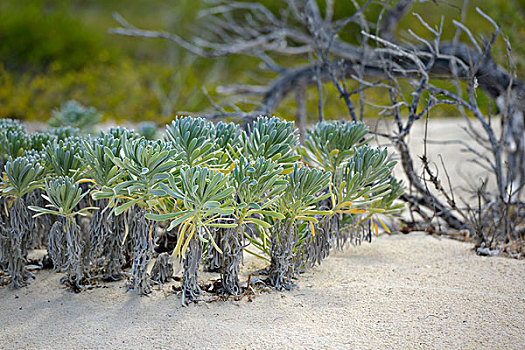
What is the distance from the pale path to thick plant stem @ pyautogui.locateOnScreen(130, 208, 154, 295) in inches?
1.8

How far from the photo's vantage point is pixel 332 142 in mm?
1775

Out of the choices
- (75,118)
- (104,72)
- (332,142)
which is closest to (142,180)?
(332,142)

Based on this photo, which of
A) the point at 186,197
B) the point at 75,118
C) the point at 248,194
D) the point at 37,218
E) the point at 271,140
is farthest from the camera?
the point at 75,118

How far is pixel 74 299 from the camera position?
152 cm

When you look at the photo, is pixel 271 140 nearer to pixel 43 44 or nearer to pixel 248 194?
pixel 248 194

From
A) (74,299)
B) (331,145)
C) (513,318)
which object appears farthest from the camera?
(331,145)

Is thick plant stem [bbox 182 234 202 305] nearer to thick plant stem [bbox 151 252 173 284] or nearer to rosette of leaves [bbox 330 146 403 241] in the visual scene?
thick plant stem [bbox 151 252 173 284]

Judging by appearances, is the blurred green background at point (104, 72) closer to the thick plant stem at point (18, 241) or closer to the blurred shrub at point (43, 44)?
the blurred shrub at point (43, 44)

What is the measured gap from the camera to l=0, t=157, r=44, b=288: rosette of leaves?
145 cm

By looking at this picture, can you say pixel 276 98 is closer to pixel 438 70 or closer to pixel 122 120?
pixel 438 70

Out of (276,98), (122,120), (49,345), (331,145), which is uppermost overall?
(122,120)

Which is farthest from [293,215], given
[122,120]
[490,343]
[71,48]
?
[71,48]

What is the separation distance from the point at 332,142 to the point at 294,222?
38 cm

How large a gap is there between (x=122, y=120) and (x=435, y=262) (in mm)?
5514
